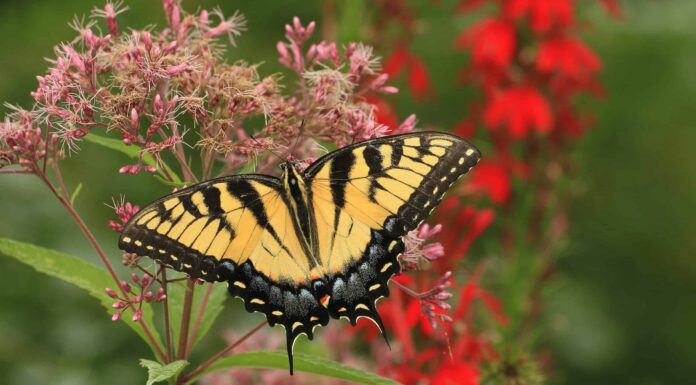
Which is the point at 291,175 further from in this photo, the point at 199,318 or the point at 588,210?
the point at 588,210

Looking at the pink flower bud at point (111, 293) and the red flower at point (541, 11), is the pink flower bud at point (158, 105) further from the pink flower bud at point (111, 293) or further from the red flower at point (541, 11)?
the red flower at point (541, 11)

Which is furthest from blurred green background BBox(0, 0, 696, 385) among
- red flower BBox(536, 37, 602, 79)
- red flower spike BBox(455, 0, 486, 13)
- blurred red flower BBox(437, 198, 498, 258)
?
blurred red flower BBox(437, 198, 498, 258)

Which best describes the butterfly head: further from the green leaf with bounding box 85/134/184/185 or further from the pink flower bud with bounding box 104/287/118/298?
the pink flower bud with bounding box 104/287/118/298

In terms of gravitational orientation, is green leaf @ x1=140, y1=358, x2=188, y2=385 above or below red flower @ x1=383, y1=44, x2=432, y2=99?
below

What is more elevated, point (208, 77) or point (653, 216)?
point (653, 216)

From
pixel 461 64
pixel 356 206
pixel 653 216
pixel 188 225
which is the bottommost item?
pixel 188 225

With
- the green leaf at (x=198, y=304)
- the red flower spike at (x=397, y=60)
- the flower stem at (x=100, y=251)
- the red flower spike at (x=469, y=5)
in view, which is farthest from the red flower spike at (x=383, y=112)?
the flower stem at (x=100, y=251)

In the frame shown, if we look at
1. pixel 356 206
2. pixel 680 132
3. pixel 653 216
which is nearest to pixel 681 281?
pixel 653 216

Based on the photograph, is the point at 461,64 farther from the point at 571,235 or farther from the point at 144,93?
the point at 144,93

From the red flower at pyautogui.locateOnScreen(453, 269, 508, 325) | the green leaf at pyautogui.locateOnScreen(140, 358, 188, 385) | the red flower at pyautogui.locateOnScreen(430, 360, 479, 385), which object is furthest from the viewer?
the red flower at pyautogui.locateOnScreen(453, 269, 508, 325)
